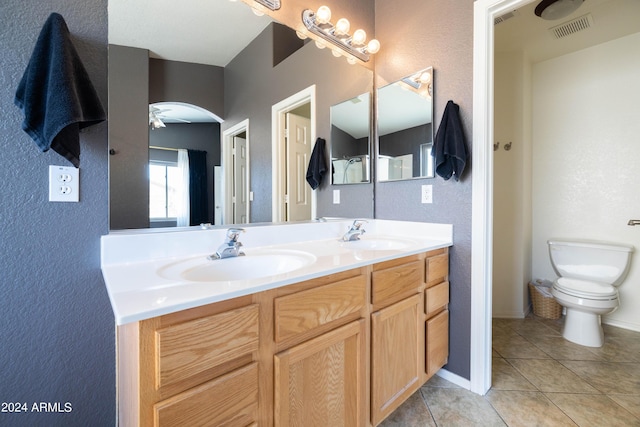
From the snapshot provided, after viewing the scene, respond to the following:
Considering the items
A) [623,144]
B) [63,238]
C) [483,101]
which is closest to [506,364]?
[483,101]

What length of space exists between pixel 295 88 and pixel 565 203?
2.59 meters

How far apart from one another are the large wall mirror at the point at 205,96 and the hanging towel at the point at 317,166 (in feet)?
0.36

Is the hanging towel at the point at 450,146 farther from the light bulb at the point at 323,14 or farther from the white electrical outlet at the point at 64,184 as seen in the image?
the white electrical outlet at the point at 64,184

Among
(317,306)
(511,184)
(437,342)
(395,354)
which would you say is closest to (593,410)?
(437,342)

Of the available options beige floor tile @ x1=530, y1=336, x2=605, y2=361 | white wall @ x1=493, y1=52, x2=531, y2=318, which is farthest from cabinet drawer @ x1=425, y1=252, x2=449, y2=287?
white wall @ x1=493, y1=52, x2=531, y2=318

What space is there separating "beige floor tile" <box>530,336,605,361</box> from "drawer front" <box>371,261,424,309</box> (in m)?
1.38

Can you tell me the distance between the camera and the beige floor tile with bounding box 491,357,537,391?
1.54 metres

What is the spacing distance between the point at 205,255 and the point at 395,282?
81 cm

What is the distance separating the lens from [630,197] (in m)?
2.19

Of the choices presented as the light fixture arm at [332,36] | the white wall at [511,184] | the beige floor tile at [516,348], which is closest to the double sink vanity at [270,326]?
the beige floor tile at [516,348]

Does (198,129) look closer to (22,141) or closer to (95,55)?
(95,55)

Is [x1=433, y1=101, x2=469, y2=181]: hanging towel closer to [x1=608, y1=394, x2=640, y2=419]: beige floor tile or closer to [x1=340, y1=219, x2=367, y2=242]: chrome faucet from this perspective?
[x1=340, y1=219, x2=367, y2=242]: chrome faucet

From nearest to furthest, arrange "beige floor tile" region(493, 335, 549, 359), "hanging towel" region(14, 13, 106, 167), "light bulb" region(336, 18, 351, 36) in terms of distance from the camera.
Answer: "hanging towel" region(14, 13, 106, 167) < "light bulb" region(336, 18, 351, 36) < "beige floor tile" region(493, 335, 549, 359)

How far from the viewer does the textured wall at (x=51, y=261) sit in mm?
788
